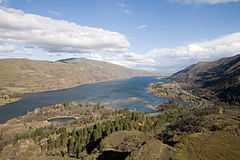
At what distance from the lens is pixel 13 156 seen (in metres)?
88.2

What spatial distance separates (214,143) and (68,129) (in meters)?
86.7

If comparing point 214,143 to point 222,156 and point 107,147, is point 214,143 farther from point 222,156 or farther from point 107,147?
point 107,147

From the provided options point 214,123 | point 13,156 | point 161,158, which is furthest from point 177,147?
point 13,156

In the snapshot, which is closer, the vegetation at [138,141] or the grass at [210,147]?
the grass at [210,147]

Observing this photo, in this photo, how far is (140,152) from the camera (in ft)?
223

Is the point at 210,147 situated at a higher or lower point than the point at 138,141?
higher

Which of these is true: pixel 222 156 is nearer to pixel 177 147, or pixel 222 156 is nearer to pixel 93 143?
pixel 177 147

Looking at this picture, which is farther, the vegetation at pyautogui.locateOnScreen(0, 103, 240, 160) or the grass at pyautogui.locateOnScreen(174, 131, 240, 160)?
the vegetation at pyautogui.locateOnScreen(0, 103, 240, 160)

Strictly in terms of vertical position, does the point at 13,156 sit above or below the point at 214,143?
below

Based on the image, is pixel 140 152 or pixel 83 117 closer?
pixel 140 152

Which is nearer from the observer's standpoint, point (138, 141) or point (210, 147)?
point (210, 147)

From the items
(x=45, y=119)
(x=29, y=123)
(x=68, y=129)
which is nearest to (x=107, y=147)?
(x=68, y=129)

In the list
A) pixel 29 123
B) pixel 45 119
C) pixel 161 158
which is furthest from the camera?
pixel 45 119

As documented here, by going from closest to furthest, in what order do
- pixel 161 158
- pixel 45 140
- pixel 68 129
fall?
1. pixel 161 158
2. pixel 45 140
3. pixel 68 129
